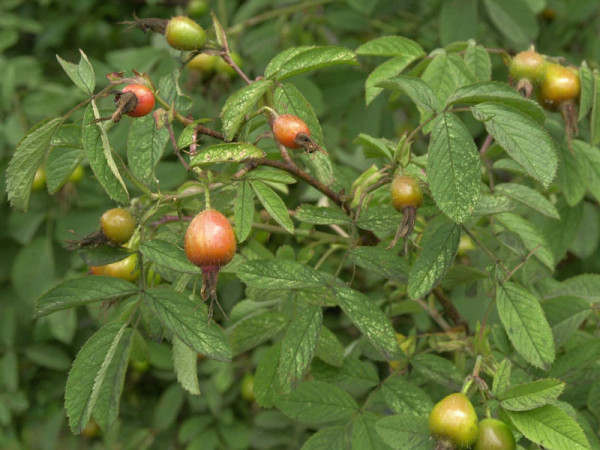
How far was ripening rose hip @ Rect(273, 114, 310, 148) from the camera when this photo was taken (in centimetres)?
108

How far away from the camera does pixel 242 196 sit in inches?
43.4

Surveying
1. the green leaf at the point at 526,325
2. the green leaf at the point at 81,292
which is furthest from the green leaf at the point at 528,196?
the green leaf at the point at 81,292

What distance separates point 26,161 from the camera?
1083mm

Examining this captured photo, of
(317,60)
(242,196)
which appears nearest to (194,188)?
(242,196)

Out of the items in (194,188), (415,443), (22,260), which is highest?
(194,188)

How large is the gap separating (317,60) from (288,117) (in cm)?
12

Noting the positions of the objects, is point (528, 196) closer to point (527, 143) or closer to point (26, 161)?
point (527, 143)

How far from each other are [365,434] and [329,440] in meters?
0.07

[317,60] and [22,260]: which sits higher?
[317,60]

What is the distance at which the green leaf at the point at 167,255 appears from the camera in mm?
1103

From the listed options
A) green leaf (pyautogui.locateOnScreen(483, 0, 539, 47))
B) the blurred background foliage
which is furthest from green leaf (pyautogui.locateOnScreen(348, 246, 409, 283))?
green leaf (pyautogui.locateOnScreen(483, 0, 539, 47))

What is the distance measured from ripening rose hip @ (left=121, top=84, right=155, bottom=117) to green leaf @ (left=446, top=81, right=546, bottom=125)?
49 centimetres

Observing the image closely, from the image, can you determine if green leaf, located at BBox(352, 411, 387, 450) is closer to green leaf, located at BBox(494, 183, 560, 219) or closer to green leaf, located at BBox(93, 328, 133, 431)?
green leaf, located at BBox(93, 328, 133, 431)

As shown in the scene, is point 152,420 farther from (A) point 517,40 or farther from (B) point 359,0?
(A) point 517,40
